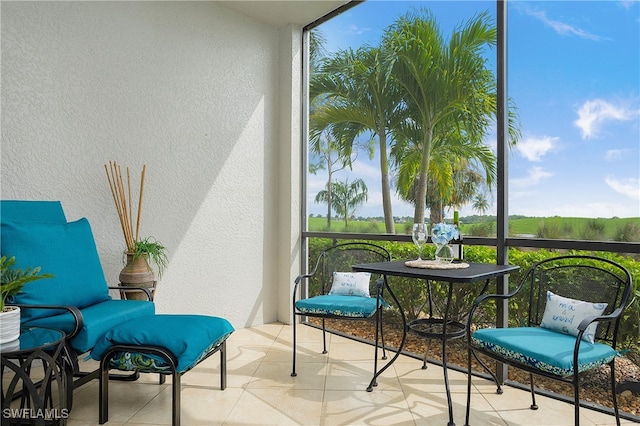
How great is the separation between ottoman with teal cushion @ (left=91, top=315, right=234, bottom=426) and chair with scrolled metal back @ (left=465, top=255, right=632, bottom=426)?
1.35m

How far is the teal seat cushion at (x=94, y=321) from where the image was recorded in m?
2.13

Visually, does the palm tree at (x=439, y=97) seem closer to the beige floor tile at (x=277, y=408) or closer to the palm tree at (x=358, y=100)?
the palm tree at (x=358, y=100)

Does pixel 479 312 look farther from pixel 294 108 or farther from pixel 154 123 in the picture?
pixel 154 123

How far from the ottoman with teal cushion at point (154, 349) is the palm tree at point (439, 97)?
190 centimetres

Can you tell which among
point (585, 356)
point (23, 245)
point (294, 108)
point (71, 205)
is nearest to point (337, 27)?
point (294, 108)

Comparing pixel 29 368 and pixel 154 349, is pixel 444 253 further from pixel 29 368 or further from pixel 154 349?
pixel 29 368

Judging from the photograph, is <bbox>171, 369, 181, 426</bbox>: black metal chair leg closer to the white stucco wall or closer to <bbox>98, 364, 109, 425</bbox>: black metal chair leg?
<bbox>98, 364, 109, 425</bbox>: black metal chair leg

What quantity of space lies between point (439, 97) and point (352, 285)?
4.92 feet

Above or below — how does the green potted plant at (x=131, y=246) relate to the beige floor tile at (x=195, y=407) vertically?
above

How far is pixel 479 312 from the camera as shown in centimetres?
297

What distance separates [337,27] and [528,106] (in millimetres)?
1971

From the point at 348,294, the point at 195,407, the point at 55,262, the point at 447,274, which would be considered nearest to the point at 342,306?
the point at 348,294

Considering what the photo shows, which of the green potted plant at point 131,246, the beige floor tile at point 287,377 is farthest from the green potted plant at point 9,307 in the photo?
the beige floor tile at point 287,377

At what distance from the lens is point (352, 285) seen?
3.13 m
